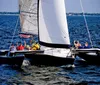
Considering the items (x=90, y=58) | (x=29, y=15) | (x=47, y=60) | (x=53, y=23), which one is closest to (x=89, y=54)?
(x=90, y=58)

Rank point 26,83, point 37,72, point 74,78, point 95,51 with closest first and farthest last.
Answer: point 26,83 → point 74,78 → point 37,72 → point 95,51

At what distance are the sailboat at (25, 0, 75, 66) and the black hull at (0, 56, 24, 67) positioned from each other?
849mm

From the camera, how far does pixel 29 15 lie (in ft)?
146

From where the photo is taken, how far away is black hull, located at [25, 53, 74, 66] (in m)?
37.8

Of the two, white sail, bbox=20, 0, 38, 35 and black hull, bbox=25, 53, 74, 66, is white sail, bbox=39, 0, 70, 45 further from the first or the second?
white sail, bbox=20, 0, 38, 35

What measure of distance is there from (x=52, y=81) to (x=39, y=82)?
3.97 ft

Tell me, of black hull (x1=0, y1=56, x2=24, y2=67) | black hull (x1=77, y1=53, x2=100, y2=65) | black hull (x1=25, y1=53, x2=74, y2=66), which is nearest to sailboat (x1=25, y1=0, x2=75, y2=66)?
black hull (x1=25, y1=53, x2=74, y2=66)

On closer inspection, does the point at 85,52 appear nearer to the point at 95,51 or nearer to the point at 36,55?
the point at 95,51

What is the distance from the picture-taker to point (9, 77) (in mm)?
34219

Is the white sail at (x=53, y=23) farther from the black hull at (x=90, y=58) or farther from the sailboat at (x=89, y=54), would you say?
the black hull at (x=90, y=58)

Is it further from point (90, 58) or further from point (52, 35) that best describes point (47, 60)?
point (90, 58)

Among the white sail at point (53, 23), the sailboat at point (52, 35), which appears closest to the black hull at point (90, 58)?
the sailboat at point (52, 35)

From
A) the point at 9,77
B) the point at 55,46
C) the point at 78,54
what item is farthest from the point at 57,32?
the point at 9,77

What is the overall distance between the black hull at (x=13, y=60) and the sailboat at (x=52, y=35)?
0.85 metres
